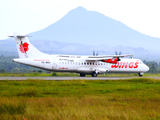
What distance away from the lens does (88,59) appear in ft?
140

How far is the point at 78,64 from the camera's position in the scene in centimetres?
4194

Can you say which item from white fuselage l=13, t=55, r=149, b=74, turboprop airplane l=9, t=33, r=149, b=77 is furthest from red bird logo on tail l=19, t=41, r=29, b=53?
white fuselage l=13, t=55, r=149, b=74

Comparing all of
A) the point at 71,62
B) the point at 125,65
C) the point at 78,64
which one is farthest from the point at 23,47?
the point at 125,65

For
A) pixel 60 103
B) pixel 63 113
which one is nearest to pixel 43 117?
pixel 63 113

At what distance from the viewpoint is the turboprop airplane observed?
39.2 m

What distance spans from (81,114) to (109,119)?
116cm

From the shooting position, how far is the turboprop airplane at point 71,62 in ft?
129

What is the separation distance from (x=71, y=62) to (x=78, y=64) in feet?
3.87

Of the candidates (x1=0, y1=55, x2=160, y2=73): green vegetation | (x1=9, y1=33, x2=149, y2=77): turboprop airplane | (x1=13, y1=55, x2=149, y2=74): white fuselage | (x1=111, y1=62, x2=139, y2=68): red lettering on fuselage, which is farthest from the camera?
(x1=0, y1=55, x2=160, y2=73): green vegetation

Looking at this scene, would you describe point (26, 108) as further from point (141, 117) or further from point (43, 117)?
point (141, 117)

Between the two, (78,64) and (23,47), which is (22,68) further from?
(23,47)

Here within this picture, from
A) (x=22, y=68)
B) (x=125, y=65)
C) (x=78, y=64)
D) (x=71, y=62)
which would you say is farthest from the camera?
(x=22, y=68)

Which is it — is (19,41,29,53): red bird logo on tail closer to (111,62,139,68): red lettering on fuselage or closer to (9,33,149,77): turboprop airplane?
(9,33,149,77): turboprop airplane

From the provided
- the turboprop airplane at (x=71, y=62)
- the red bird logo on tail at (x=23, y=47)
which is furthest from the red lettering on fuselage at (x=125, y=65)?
the red bird logo on tail at (x=23, y=47)
